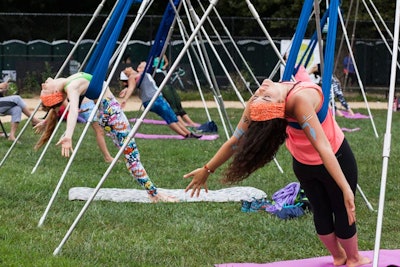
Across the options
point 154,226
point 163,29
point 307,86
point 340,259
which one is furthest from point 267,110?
point 163,29

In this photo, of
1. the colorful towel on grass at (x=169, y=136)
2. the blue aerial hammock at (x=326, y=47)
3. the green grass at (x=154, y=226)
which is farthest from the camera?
the colorful towel on grass at (x=169, y=136)

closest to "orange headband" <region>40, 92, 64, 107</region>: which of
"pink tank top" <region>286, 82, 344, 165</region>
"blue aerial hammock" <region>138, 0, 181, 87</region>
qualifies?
"pink tank top" <region>286, 82, 344, 165</region>

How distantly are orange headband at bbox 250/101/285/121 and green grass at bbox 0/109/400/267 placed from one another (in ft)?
3.86

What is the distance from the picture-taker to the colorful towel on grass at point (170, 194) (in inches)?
279

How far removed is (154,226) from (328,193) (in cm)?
182

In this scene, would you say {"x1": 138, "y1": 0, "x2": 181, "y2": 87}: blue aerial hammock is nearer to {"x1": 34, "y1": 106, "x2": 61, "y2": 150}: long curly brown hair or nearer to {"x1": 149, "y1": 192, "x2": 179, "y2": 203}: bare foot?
{"x1": 149, "y1": 192, "x2": 179, "y2": 203}: bare foot

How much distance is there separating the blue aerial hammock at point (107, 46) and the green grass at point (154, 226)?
3.50 ft

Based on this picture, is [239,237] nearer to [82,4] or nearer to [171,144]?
[171,144]

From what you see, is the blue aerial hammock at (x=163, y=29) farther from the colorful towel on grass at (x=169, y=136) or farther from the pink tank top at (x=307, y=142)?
the pink tank top at (x=307, y=142)

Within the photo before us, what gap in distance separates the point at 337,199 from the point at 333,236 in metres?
0.31

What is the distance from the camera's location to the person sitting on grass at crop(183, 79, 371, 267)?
13.9 ft

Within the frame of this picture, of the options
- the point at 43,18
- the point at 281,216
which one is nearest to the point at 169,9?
the point at 281,216

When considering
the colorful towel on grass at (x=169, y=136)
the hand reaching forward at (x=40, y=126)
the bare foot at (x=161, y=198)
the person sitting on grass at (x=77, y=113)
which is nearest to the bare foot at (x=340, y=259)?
the person sitting on grass at (x=77, y=113)

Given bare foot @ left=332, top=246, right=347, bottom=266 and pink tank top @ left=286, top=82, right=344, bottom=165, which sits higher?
pink tank top @ left=286, top=82, right=344, bottom=165
